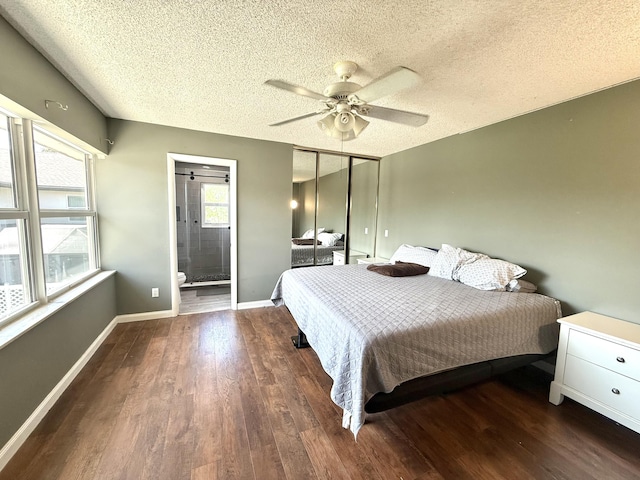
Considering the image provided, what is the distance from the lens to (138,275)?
3131 mm

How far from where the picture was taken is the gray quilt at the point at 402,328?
1.43 metres

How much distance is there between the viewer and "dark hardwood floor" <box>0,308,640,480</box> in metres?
1.37

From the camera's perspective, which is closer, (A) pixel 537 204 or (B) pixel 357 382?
(B) pixel 357 382

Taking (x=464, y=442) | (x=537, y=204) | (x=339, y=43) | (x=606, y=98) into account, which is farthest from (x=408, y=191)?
(x=464, y=442)

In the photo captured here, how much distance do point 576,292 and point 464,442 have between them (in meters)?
1.62

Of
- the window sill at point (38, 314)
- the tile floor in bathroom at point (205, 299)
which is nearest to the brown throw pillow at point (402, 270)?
the tile floor in bathroom at point (205, 299)

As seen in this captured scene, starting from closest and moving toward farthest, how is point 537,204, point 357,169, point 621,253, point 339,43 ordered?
point 339,43 → point 621,253 → point 537,204 → point 357,169

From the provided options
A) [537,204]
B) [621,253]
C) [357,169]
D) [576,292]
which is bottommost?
[576,292]

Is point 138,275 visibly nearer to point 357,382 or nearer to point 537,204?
point 357,382

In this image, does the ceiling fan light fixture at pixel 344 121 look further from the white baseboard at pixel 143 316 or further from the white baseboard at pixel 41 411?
the white baseboard at pixel 143 316

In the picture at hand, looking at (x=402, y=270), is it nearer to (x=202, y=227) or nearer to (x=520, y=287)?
(x=520, y=287)

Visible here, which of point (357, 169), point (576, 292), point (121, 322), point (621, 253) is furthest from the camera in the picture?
point (357, 169)

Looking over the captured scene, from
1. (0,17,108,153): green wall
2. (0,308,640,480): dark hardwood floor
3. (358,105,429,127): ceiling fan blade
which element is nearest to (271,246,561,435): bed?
(0,308,640,480): dark hardwood floor

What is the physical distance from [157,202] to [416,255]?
3.28 m
